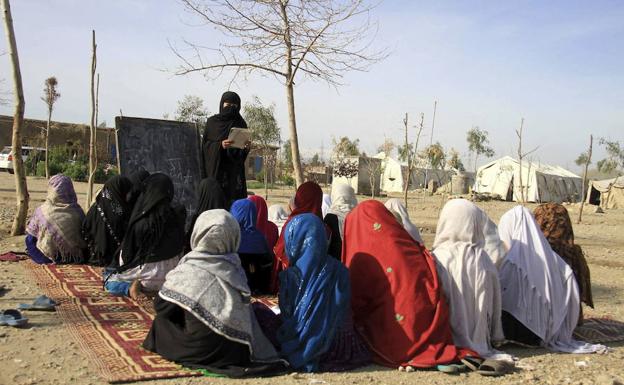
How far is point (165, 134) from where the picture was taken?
6809 millimetres

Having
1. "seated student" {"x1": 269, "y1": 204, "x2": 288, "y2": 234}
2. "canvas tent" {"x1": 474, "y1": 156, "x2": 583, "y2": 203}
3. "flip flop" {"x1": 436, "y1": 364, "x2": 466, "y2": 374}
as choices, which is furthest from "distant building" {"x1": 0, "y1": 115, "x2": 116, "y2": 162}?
"flip flop" {"x1": 436, "y1": 364, "x2": 466, "y2": 374}

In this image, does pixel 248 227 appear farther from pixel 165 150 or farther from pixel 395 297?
pixel 165 150

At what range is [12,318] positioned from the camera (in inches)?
146

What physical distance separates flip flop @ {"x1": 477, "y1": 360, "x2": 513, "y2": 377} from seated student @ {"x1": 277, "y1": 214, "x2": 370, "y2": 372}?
658mm

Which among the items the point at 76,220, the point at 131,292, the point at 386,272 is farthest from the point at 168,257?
the point at 386,272

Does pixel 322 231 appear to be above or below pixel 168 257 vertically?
above

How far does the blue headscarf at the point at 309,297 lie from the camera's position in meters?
3.25

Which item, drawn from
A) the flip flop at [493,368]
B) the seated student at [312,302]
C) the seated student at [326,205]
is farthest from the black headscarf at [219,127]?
the flip flop at [493,368]

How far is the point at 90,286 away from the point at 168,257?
2.55ft

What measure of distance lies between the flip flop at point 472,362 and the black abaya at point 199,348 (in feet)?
3.43

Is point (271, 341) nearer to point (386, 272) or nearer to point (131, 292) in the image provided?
point (386, 272)

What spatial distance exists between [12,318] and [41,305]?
33cm

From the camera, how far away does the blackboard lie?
6.52 meters

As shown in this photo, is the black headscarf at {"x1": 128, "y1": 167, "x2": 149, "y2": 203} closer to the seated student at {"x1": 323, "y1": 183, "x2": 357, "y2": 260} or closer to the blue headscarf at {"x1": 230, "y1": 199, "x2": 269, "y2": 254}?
the blue headscarf at {"x1": 230, "y1": 199, "x2": 269, "y2": 254}
